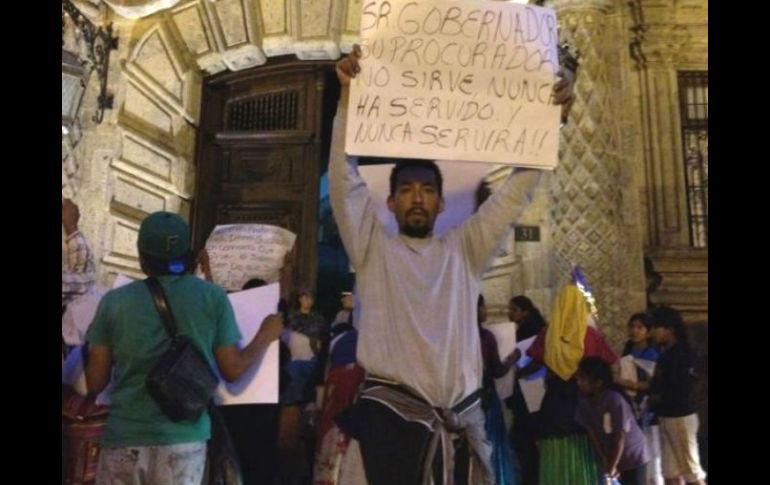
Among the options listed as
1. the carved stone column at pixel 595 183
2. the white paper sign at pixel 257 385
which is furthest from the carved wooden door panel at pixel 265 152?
the white paper sign at pixel 257 385

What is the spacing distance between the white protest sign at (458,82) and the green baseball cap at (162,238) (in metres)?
0.77

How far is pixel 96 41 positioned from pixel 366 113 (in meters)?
3.19

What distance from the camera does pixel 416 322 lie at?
2350mm

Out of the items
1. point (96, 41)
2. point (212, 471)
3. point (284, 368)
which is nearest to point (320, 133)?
point (96, 41)

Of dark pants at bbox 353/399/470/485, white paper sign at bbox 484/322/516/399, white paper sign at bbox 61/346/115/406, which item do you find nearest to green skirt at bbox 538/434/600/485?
white paper sign at bbox 484/322/516/399

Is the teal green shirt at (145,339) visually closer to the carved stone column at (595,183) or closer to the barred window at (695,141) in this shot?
the carved stone column at (595,183)

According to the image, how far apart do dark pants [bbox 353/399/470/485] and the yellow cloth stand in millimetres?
1487

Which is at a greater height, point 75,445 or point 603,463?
point 75,445

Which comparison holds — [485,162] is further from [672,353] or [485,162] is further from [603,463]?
[672,353]

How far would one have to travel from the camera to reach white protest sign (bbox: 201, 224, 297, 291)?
153 inches

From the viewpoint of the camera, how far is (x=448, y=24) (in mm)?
2723

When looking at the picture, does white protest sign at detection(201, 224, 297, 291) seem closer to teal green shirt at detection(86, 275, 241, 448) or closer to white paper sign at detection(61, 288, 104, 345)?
white paper sign at detection(61, 288, 104, 345)

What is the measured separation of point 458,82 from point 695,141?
188 inches

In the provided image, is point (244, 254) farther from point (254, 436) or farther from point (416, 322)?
point (416, 322)
